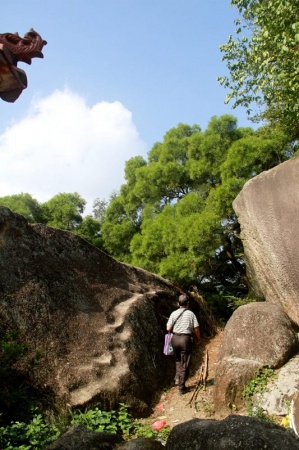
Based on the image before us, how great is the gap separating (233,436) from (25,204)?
22819 millimetres

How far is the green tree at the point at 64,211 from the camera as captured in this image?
78.4 feet

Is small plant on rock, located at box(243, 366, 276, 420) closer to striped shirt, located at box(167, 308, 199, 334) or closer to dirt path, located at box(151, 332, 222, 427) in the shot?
dirt path, located at box(151, 332, 222, 427)

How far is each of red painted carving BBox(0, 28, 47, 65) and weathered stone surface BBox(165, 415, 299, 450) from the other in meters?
2.95

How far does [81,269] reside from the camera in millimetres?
9500

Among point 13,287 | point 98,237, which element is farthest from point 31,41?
point 98,237

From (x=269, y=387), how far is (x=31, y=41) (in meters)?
6.10

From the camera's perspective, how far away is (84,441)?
11.0ft

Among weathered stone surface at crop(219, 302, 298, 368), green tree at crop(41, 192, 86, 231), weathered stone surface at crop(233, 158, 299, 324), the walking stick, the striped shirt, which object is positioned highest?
green tree at crop(41, 192, 86, 231)

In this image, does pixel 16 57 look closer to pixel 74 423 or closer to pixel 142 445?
pixel 142 445

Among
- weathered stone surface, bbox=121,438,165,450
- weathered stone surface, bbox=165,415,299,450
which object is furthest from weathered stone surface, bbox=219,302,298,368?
weathered stone surface, bbox=165,415,299,450

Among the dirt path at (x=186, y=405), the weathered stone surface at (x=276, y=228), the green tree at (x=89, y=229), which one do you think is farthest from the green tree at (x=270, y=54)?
the green tree at (x=89, y=229)

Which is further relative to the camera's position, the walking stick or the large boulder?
the walking stick

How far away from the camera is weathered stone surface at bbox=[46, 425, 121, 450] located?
3270 mm

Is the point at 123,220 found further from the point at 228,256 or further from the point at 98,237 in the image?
the point at 228,256
